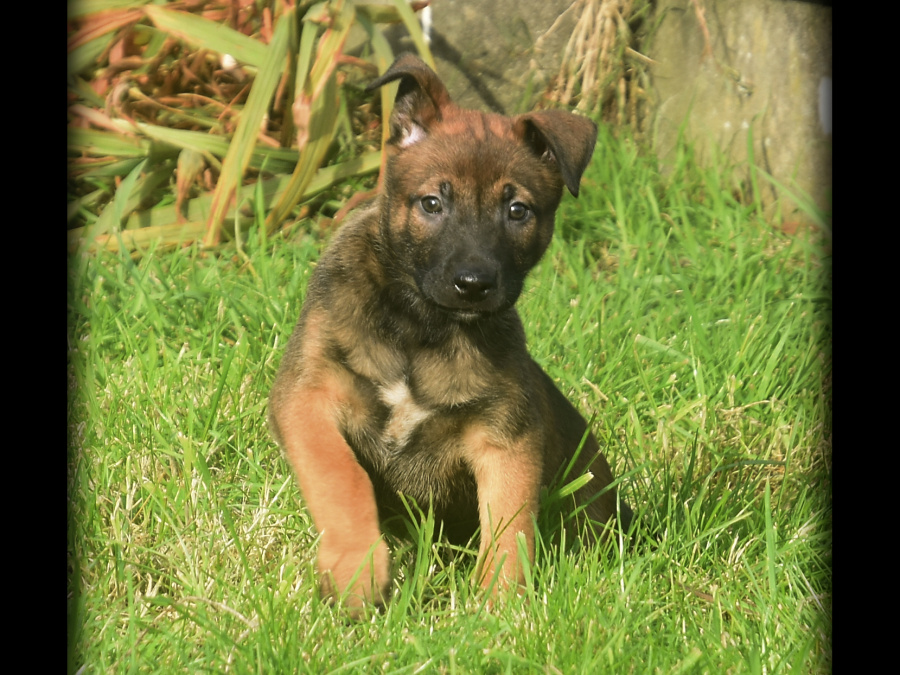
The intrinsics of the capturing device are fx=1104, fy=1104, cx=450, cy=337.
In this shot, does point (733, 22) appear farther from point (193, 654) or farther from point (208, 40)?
point (193, 654)

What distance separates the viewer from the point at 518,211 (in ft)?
11.3

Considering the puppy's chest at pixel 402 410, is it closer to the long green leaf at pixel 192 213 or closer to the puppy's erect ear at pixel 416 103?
the puppy's erect ear at pixel 416 103

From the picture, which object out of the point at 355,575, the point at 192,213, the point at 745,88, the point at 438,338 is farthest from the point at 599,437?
the point at 745,88

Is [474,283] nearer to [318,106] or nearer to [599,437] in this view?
[599,437]

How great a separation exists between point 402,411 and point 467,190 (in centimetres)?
70

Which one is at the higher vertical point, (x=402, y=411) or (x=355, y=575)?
(x=402, y=411)

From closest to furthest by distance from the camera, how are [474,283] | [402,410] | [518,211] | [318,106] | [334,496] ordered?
[334,496]
[474,283]
[402,410]
[518,211]
[318,106]

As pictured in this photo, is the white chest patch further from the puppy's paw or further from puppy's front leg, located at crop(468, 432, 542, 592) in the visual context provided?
the puppy's paw

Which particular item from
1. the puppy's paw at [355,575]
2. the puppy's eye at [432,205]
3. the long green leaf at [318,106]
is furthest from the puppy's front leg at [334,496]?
the long green leaf at [318,106]

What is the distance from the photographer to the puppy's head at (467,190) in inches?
127

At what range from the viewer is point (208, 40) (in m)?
5.56
